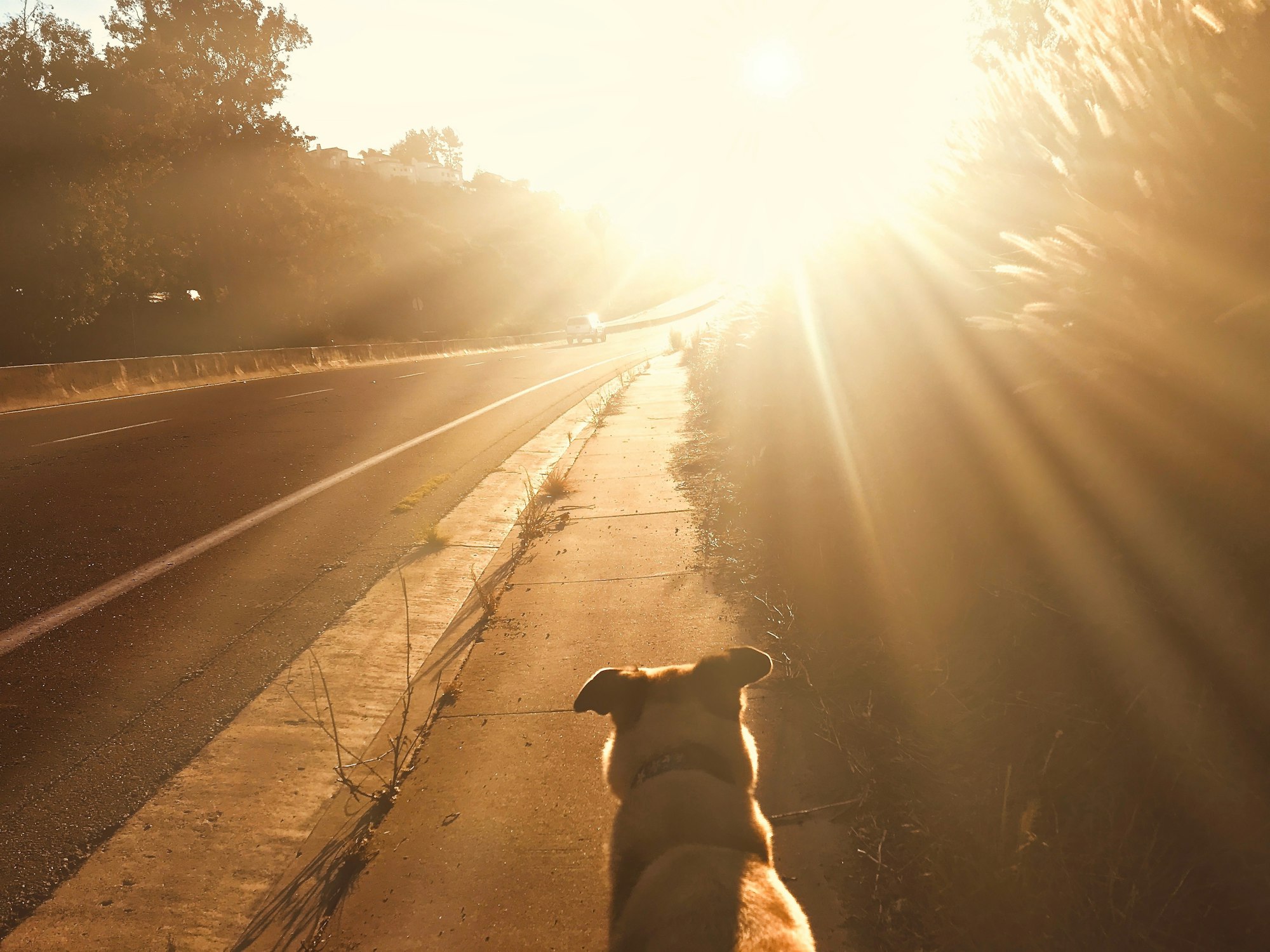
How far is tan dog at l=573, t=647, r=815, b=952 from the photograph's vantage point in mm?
1913

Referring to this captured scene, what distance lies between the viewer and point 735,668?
8.79ft

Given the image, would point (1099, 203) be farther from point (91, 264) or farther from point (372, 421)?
point (91, 264)

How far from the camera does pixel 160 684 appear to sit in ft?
15.1

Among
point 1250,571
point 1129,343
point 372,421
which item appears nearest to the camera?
point 1250,571

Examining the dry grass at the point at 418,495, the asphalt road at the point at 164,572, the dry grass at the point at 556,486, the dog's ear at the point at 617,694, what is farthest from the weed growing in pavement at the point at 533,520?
the dog's ear at the point at 617,694

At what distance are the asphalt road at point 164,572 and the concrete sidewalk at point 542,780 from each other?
1.28 meters

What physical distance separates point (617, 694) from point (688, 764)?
0.37 metres

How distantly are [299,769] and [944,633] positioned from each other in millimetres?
3182

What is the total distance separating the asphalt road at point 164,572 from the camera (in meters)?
3.73

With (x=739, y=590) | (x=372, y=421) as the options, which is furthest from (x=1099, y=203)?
(x=372, y=421)

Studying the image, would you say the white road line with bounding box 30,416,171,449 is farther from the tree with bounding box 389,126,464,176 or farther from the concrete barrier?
the tree with bounding box 389,126,464,176

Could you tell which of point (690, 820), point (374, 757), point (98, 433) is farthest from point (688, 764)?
point (98, 433)

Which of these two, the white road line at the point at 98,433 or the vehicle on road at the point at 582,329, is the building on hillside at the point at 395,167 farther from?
the white road line at the point at 98,433

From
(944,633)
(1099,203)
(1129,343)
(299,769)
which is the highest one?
(1099,203)
